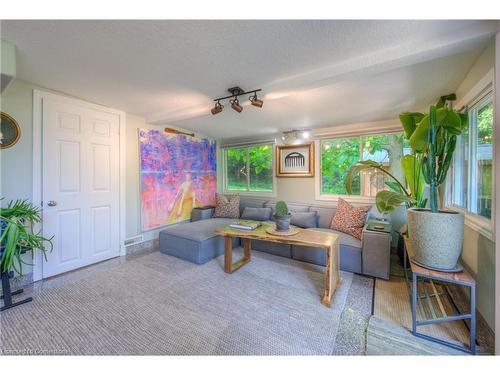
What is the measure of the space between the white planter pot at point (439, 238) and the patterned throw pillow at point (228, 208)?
2.88 meters

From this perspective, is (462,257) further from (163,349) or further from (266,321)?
(163,349)

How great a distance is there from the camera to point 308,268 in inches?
99.9

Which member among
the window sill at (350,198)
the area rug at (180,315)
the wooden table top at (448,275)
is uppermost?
the window sill at (350,198)

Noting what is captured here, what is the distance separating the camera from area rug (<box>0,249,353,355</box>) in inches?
52.9

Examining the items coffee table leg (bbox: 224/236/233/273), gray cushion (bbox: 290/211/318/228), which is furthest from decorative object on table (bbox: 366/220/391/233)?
coffee table leg (bbox: 224/236/233/273)

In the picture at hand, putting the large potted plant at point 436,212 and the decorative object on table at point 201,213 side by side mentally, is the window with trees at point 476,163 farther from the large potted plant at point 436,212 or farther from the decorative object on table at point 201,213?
the decorative object on table at point 201,213

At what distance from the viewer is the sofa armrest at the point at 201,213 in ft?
12.7

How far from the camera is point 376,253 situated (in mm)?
2260

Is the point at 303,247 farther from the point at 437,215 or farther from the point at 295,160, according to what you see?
the point at 295,160

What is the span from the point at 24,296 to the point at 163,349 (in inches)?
69.2

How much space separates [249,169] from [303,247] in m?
2.29

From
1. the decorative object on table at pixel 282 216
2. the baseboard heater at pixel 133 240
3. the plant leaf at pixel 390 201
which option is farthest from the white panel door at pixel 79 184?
the plant leaf at pixel 390 201

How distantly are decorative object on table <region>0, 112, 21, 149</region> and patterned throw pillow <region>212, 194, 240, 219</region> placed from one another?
284cm
